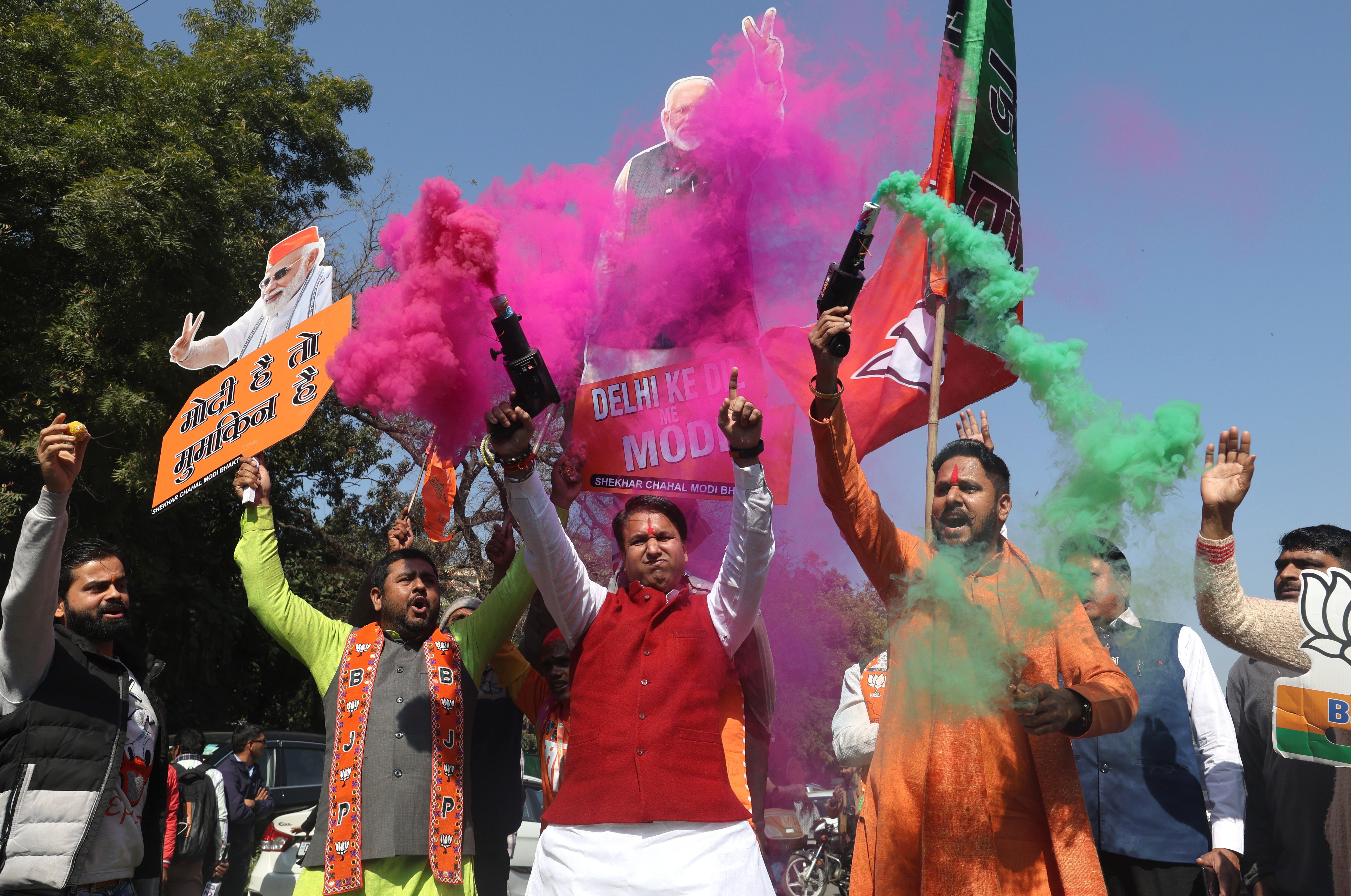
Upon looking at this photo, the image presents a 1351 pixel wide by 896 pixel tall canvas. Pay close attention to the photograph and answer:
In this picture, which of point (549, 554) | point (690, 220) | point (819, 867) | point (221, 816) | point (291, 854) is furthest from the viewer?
point (819, 867)

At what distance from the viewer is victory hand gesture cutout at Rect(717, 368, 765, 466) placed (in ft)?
9.48

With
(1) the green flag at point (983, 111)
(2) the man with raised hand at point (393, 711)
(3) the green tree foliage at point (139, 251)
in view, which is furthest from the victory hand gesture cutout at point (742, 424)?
(3) the green tree foliage at point (139, 251)

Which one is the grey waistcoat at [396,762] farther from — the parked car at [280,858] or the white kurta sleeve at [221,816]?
the parked car at [280,858]

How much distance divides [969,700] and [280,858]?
7.26 meters

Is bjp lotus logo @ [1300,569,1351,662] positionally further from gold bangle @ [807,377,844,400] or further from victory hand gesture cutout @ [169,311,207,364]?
victory hand gesture cutout @ [169,311,207,364]

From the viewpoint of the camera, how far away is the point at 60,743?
324 cm

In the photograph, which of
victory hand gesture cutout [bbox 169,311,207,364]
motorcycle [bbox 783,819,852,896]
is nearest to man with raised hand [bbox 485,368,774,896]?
victory hand gesture cutout [bbox 169,311,207,364]

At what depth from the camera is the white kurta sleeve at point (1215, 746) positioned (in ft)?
11.4

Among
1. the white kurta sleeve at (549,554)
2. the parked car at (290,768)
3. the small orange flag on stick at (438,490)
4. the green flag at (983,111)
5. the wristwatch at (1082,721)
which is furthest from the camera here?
the parked car at (290,768)

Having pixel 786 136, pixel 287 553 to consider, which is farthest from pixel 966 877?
pixel 287 553

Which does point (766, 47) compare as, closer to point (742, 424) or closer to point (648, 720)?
point (742, 424)

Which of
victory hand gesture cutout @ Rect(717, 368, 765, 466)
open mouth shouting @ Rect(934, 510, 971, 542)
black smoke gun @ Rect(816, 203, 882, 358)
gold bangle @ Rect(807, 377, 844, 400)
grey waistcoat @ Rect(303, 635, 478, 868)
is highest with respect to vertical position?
black smoke gun @ Rect(816, 203, 882, 358)

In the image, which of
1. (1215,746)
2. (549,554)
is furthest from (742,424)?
(1215,746)

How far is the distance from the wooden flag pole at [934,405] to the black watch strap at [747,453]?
2.13ft
